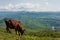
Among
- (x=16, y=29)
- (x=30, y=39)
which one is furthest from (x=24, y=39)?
(x=16, y=29)

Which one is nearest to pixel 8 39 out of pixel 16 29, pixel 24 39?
pixel 24 39

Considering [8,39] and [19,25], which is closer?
[8,39]

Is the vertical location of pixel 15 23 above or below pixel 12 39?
below

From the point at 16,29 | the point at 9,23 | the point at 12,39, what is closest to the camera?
the point at 12,39

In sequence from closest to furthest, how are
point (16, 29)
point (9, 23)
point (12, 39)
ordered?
point (12, 39)
point (16, 29)
point (9, 23)

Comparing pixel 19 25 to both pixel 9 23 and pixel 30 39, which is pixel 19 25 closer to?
pixel 9 23

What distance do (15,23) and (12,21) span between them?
871mm

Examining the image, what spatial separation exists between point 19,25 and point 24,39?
835 cm

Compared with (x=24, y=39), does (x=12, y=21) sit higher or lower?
lower

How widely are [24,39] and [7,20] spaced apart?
10265 millimetres

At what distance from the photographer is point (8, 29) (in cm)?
2133

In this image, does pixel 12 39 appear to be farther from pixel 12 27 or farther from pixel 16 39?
pixel 12 27

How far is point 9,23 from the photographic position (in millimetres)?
22250

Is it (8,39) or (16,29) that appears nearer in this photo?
(8,39)
